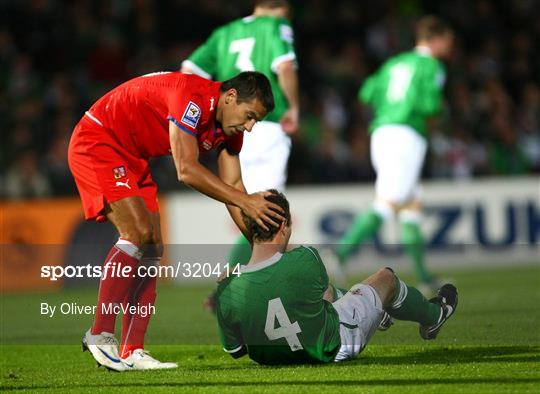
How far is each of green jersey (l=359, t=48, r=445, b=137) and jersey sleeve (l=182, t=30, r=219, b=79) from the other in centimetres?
251

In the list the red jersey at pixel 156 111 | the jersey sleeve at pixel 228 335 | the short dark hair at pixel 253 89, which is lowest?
the jersey sleeve at pixel 228 335

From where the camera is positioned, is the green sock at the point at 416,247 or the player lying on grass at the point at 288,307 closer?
the player lying on grass at the point at 288,307

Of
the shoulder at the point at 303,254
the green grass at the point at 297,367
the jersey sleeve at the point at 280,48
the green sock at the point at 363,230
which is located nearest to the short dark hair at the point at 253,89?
the shoulder at the point at 303,254

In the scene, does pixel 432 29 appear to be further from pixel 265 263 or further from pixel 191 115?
pixel 265 263

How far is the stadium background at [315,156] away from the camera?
9.12m

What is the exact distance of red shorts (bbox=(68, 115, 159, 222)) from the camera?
6.58 meters

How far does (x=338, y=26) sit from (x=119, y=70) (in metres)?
3.99

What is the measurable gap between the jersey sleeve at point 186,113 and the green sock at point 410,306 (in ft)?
4.76

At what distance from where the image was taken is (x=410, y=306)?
6.64 meters

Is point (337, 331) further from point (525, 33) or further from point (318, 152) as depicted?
point (525, 33)

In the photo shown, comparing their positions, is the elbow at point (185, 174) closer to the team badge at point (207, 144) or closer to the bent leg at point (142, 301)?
the team badge at point (207, 144)

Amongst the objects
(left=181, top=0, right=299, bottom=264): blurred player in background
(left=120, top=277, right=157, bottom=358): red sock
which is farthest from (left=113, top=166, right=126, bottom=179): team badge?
(left=181, top=0, right=299, bottom=264): blurred player in background

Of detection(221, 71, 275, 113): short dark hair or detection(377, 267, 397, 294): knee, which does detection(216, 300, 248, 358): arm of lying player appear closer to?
detection(377, 267, 397, 294): knee

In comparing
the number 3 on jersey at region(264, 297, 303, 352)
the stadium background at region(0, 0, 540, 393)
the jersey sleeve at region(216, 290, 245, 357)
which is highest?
the number 3 on jersey at region(264, 297, 303, 352)
